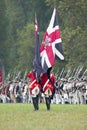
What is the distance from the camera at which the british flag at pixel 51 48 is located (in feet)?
80.2

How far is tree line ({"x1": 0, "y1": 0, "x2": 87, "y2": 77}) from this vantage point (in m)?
52.4

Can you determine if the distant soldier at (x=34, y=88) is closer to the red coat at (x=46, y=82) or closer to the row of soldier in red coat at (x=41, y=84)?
the row of soldier in red coat at (x=41, y=84)

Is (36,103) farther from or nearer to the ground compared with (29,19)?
nearer to the ground

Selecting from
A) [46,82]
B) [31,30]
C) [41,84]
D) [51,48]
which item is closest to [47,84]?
[46,82]

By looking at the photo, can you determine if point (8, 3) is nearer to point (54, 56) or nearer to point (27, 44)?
point (27, 44)

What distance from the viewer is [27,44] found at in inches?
2677

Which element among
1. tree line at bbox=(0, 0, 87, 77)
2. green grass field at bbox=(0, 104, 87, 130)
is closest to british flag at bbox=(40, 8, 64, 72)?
green grass field at bbox=(0, 104, 87, 130)

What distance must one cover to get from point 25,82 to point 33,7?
27.5 m

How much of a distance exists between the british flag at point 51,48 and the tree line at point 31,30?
2532cm

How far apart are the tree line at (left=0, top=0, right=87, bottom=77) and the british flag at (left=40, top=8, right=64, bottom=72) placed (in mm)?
25317

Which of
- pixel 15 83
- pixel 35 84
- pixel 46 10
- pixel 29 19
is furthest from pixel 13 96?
pixel 29 19

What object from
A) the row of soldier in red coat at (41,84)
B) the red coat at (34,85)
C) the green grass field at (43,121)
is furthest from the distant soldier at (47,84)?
the green grass field at (43,121)

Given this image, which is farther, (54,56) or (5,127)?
(54,56)

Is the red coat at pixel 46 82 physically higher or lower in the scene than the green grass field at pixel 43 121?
higher
